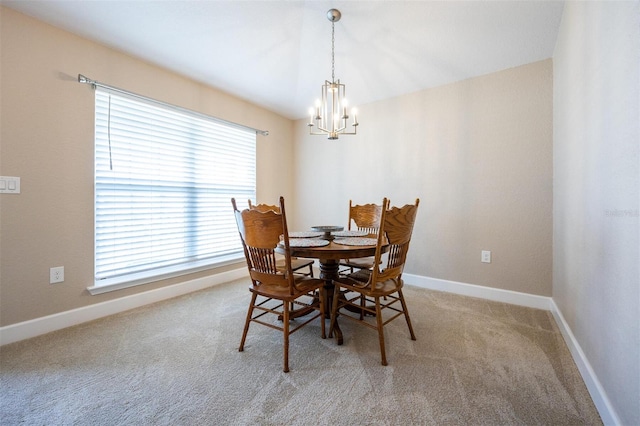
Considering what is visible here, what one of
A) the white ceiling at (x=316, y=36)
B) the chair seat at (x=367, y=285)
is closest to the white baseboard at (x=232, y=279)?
the chair seat at (x=367, y=285)

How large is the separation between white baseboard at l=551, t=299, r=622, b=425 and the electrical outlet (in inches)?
133

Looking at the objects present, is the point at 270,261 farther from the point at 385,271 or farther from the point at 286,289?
the point at 385,271

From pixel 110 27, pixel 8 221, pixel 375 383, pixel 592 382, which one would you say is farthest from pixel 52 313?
pixel 592 382

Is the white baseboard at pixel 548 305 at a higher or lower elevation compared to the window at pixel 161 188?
lower

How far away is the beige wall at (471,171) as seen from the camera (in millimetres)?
2484

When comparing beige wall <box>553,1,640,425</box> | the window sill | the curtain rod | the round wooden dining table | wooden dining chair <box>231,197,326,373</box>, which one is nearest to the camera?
beige wall <box>553,1,640,425</box>

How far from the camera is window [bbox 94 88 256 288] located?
93.4 inches

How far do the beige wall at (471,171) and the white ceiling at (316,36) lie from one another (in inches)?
11.0

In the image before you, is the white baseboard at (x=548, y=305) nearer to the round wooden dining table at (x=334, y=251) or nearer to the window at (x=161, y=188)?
the round wooden dining table at (x=334, y=251)

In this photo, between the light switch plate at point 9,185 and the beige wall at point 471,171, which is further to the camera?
the beige wall at point 471,171

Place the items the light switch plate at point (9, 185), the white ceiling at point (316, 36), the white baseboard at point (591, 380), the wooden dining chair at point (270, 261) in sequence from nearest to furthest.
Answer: the white baseboard at point (591, 380)
the wooden dining chair at point (270, 261)
the light switch plate at point (9, 185)
the white ceiling at point (316, 36)

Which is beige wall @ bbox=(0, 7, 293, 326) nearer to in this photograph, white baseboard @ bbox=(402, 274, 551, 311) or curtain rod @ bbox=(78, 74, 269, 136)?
curtain rod @ bbox=(78, 74, 269, 136)

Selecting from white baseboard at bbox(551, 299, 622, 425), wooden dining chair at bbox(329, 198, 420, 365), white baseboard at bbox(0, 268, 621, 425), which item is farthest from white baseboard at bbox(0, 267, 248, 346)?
white baseboard at bbox(551, 299, 622, 425)

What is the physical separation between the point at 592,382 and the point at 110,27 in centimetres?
386
